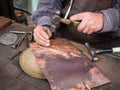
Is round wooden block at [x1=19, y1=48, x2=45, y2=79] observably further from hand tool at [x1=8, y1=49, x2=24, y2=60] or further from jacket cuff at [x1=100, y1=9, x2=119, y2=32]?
jacket cuff at [x1=100, y1=9, x2=119, y2=32]

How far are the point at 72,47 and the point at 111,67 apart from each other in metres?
0.17

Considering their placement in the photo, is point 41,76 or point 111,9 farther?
point 111,9

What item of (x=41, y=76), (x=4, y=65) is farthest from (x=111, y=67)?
(x=4, y=65)

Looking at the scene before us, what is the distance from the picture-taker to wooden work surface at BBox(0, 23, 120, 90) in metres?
0.70

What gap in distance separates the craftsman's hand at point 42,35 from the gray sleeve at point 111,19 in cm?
22

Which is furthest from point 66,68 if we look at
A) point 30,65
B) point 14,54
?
point 14,54

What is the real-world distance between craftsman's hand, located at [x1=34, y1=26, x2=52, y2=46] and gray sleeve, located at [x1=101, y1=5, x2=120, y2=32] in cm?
22

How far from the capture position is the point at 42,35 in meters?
0.84

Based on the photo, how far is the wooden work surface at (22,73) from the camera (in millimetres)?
699

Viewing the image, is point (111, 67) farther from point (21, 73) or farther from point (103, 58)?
point (21, 73)

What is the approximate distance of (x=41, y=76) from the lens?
723mm

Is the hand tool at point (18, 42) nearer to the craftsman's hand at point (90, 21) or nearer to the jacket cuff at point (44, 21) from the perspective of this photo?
the jacket cuff at point (44, 21)

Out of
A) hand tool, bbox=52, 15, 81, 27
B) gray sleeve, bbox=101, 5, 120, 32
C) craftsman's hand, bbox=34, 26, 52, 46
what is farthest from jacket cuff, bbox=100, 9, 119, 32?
craftsman's hand, bbox=34, 26, 52, 46

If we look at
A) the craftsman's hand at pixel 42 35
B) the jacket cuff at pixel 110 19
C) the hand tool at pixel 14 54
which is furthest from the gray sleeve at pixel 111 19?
the hand tool at pixel 14 54
